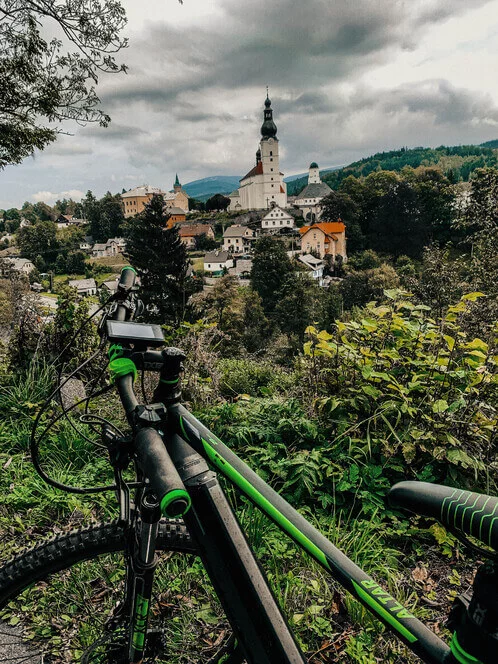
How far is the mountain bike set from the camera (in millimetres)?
736

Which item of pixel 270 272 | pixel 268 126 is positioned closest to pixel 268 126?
pixel 268 126

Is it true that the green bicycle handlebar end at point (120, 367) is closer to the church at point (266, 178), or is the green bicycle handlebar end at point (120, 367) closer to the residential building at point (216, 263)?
the residential building at point (216, 263)

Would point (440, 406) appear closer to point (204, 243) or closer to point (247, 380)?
point (247, 380)

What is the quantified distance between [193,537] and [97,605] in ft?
4.19

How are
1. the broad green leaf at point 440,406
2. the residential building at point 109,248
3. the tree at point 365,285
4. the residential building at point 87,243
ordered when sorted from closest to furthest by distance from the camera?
the broad green leaf at point 440,406, the tree at point 365,285, the residential building at point 109,248, the residential building at point 87,243

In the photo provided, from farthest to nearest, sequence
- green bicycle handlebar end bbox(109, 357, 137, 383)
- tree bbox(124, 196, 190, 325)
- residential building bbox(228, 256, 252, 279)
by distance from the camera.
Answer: residential building bbox(228, 256, 252, 279) → tree bbox(124, 196, 190, 325) → green bicycle handlebar end bbox(109, 357, 137, 383)

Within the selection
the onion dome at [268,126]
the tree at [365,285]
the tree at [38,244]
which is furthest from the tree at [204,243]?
the tree at [365,285]

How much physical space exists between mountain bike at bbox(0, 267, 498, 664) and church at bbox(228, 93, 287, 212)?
92159mm

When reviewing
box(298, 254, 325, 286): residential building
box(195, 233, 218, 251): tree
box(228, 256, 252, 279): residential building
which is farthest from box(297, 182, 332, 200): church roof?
box(298, 254, 325, 286): residential building

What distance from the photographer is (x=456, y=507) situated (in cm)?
74

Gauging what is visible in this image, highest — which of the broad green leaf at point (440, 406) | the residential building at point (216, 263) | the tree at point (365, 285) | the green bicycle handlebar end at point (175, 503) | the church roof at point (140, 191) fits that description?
the church roof at point (140, 191)

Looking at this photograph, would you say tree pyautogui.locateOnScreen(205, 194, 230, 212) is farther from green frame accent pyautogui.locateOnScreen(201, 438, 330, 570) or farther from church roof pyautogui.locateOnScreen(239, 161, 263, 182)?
green frame accent pyautogui.locateOnScreen(201, 438, 330, 570)

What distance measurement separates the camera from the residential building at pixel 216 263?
204ft

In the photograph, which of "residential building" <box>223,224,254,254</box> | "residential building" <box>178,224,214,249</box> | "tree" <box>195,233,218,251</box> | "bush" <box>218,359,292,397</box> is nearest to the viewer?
"bush" <box>218,359,292,397</box>
